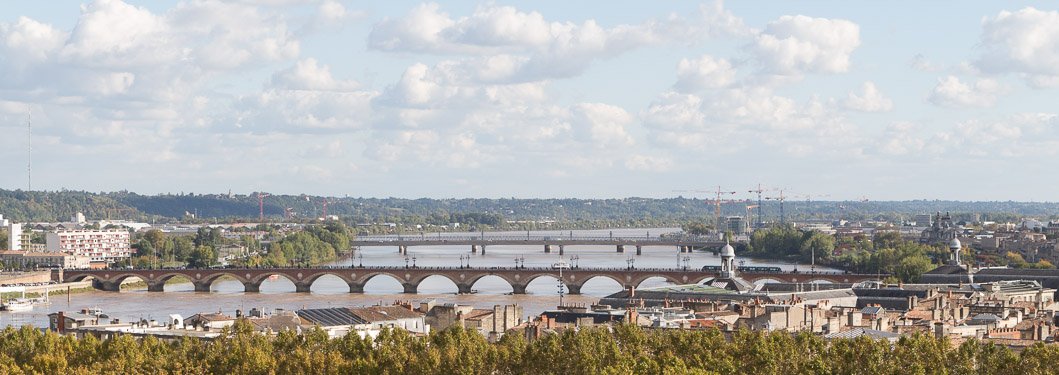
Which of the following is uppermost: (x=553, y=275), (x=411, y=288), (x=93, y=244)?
(x=93, y=244)

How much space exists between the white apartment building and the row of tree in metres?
125

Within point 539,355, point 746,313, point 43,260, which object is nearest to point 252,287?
point 43,260

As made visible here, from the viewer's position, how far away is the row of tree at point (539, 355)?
45.0 meters

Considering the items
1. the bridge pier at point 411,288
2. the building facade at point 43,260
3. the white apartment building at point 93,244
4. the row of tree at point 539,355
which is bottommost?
the bridge pier at point 411,288

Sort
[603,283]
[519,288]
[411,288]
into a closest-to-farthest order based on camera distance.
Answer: [519,288], [411,288], [603,283]

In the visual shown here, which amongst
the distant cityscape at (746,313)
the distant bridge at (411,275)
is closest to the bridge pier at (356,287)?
the distant bridge at (411,275)

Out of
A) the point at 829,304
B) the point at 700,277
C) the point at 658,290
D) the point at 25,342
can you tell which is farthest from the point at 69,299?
the point at 25,342

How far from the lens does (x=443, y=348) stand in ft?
165

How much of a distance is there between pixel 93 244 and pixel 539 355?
145 m

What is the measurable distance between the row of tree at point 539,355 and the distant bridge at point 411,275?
67.3m

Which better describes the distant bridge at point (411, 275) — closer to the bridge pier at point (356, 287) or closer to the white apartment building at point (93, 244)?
the bridge pier at point (356, 287)

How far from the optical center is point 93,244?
186 meters

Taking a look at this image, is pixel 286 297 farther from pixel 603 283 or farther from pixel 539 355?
pixel 539 355

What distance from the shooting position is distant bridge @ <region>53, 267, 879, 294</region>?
12188cm
